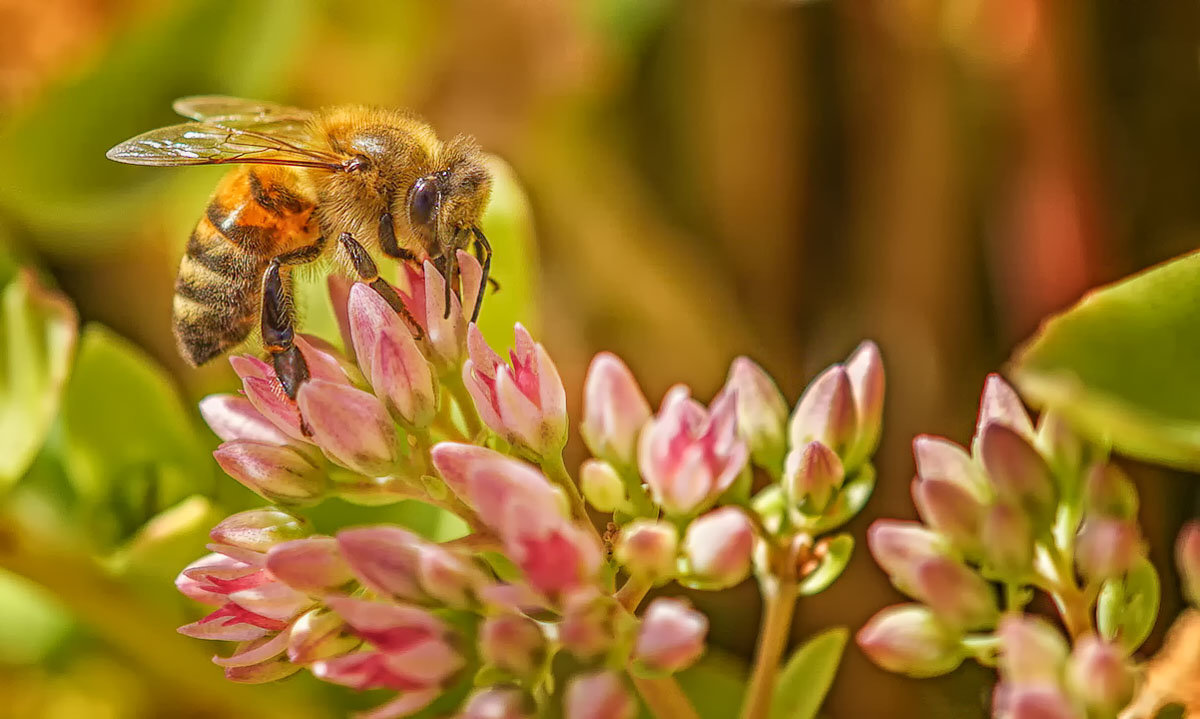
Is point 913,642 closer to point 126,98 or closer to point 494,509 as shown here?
point 494,509

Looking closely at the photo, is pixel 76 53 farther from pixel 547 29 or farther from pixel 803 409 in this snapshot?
pixel 803 409

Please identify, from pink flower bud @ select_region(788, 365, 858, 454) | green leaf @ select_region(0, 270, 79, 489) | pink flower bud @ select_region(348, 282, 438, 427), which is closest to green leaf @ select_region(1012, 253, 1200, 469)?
pink flower bud @ select_region(788, 365, 858, 454)

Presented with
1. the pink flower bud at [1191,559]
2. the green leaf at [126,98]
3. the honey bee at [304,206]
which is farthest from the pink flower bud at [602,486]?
the green leaf at [126,98]

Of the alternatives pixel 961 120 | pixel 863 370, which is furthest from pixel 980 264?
pixel 863 370

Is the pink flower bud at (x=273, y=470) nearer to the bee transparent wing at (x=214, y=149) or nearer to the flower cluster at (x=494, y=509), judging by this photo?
the flower cluster at (x=494, y=509)

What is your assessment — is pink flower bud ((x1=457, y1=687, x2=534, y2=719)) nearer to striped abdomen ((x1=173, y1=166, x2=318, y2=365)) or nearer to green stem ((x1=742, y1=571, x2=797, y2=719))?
green stem ((x1=742, y1=571, x2=797, y2=719))

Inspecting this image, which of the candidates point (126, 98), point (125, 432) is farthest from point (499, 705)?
Result: point (126, 98)
